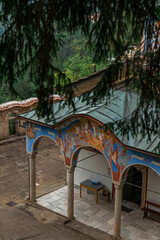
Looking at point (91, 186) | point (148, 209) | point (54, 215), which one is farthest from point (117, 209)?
point (91, 186)

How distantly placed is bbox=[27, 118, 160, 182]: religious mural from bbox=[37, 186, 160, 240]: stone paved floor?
209cm

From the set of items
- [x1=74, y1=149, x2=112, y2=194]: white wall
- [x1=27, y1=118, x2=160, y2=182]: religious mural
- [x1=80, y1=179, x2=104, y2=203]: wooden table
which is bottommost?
[x1=80, y1=179, x2=104, y2=203]: wooden table

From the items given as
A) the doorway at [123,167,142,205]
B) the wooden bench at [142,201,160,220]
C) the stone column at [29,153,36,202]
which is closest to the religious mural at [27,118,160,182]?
the stone column at [29,153,36,202]

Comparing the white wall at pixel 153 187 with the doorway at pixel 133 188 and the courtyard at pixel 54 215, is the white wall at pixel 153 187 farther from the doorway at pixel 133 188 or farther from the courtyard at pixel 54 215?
the doorway at pixel 133 188

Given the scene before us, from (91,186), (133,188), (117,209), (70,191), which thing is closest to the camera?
(117,209)

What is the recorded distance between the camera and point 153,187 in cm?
1195

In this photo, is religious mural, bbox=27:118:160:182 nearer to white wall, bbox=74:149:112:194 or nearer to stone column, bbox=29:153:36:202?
stone column, bbox=29:153:36:202

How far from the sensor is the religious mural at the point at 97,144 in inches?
388

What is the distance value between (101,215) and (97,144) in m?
3.20

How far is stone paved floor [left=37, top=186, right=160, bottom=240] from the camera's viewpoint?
11.2 meters

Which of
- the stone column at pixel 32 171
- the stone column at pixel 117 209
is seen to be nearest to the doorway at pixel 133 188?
the stone column at pixel 117 209

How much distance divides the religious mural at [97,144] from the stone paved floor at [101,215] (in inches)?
82.1

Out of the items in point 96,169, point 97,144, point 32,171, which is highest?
point 97,144

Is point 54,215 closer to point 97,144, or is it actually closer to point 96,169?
point 96,169
